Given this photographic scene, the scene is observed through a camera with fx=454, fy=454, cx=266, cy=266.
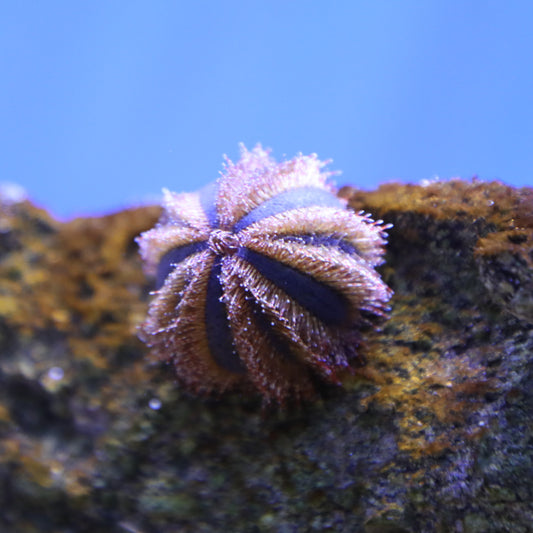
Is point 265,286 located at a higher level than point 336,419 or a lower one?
higher

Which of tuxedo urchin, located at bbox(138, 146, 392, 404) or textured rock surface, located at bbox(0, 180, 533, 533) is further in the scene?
tuxedo urchin, located at bbox(138, 146, 392, 404)

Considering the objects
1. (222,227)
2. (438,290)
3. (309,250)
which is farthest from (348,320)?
(222,227)

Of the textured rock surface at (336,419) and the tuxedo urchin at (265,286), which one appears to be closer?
the textured rock surface at (336,419)

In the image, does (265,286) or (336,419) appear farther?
(336,419)
